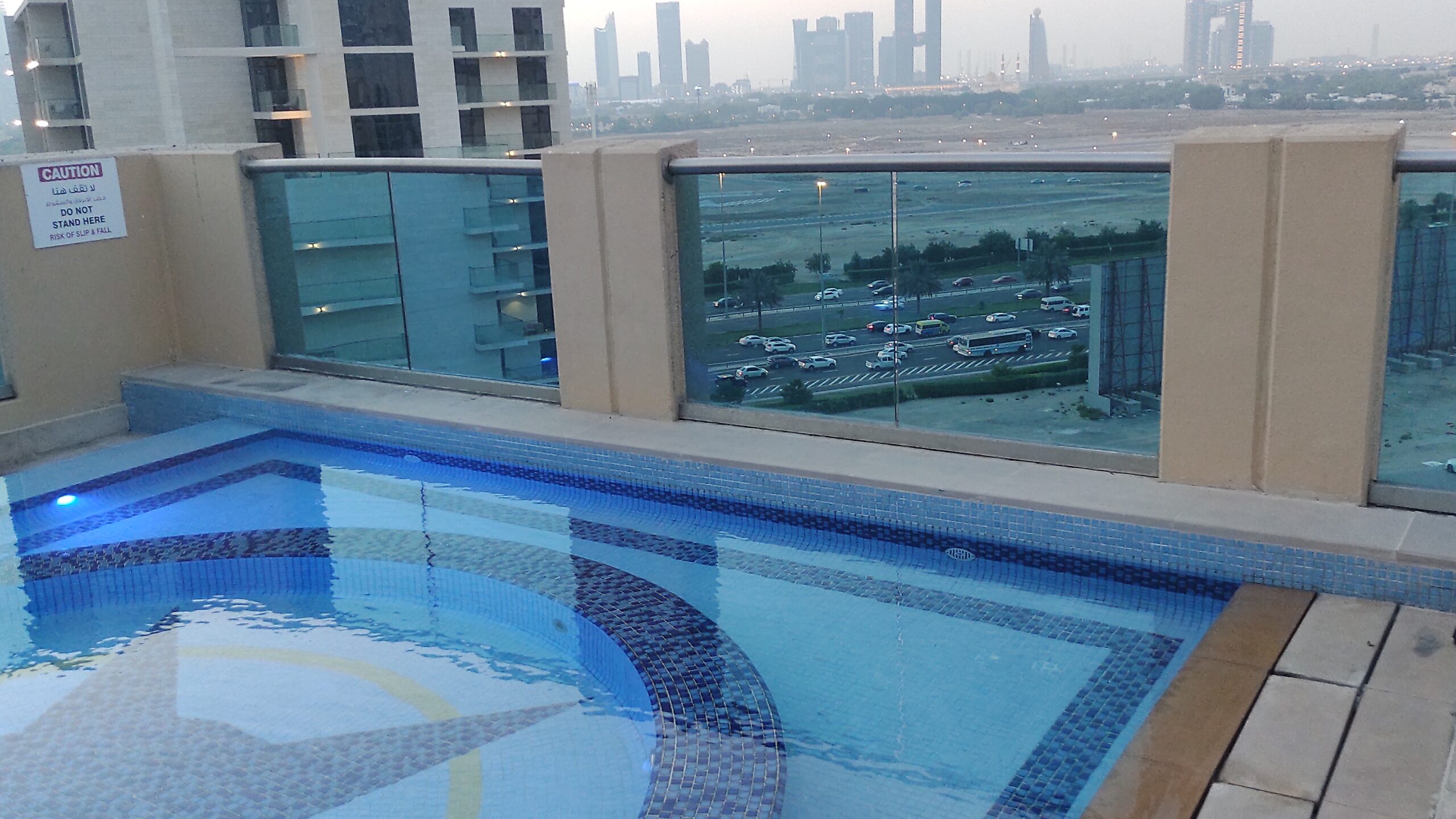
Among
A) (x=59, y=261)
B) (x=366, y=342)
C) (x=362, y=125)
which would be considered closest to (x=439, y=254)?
(x=366, y=342)

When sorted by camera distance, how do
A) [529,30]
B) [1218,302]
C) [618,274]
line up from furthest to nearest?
1. [529,30]
2. [618,274]
3. [1218,302]

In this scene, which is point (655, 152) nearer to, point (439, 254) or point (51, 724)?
point (439, 254)

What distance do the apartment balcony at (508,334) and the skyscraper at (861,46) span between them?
131 ft

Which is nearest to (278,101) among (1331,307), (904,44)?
(904,44)

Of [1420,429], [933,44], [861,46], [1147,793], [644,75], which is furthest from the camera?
[644,75]

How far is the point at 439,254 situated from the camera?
696 centimetres

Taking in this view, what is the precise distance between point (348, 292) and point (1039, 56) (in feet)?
137

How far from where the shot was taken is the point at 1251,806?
9.15 ft

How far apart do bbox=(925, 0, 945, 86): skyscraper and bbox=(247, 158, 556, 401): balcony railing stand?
37.2 m

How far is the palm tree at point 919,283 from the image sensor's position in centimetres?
525

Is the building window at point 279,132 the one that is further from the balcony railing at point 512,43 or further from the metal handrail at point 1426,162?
the metal handrail at point 1426,162

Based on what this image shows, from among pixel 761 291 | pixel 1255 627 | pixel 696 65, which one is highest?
pixel 696 65

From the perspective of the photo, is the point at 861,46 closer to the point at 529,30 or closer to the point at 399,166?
the point at 529,30

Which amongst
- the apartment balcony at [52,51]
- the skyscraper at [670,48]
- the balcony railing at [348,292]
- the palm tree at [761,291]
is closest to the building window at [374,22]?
the apartment balcony at [52,51]
